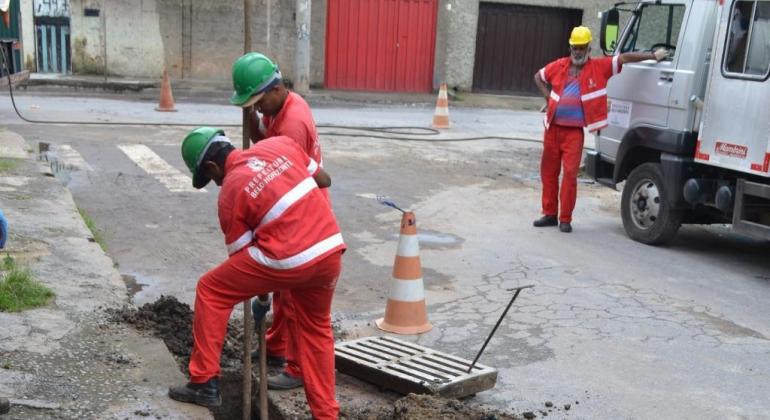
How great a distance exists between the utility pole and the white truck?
509 inches

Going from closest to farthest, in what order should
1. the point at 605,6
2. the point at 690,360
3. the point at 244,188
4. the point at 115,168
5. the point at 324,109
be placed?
1. the point at 244,188
2. the point at 690,360
3. the point at 115,168
4. the point at 324,109
5. the point at 605,6

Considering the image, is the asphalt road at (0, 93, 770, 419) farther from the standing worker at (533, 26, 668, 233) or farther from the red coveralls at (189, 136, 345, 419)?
the red coveralls at (189, 136, 345, 419)

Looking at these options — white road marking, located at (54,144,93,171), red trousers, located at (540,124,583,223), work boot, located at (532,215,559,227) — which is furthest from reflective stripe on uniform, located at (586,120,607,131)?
white road marking, located at (54,144,93,171)

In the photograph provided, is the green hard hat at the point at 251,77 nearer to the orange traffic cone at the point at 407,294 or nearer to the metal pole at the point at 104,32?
the orange traffic cone at the point at 407,294

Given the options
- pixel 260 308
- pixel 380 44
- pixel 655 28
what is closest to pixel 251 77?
pixel 260 308

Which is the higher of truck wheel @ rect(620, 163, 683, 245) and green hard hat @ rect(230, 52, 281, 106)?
green hard hat @ rect(230, 52, 281, 106)

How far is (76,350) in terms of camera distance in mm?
4641

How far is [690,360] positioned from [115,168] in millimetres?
7441

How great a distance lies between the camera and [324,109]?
18.8 metres

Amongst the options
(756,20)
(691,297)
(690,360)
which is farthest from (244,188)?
(756,20)

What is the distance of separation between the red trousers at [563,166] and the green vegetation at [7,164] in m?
5.48

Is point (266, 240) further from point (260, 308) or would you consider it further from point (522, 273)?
point (522, 273)

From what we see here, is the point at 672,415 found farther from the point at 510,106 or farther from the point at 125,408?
the point at 510,106

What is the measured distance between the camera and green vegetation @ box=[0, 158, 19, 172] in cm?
912
